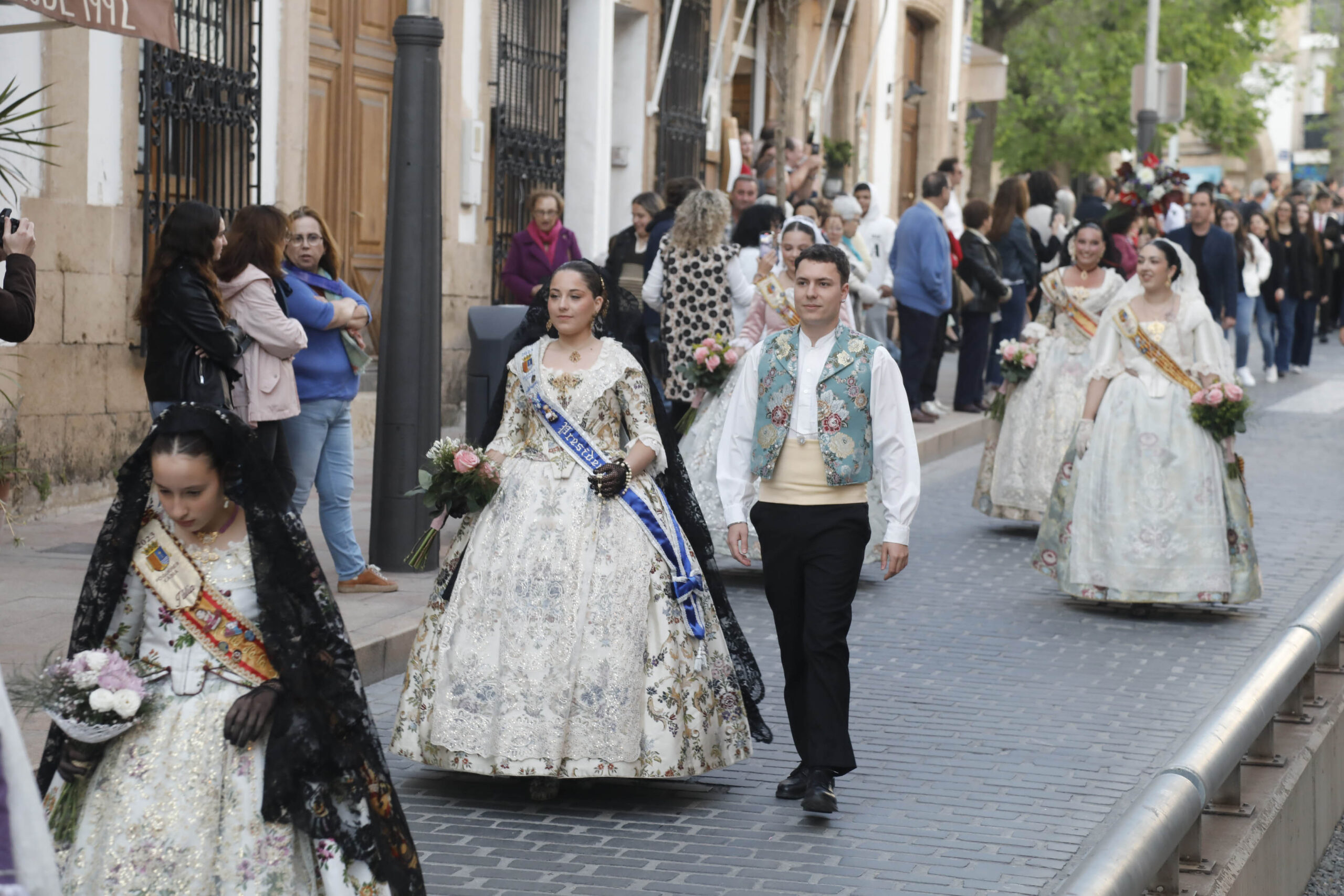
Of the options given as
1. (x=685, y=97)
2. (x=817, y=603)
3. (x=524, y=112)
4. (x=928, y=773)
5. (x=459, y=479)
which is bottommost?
(x=928, y=773)

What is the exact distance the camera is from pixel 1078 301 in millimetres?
11305

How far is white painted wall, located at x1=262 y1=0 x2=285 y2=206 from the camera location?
1262 centimetres

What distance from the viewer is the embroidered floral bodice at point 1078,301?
11.3 m

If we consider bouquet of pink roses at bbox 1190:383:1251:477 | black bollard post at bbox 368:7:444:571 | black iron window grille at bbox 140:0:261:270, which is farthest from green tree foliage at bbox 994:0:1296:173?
black bollard post at bbox 368:7:444:571

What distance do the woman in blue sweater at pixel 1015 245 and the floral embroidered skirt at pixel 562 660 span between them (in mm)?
11130

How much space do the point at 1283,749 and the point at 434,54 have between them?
16.8ft

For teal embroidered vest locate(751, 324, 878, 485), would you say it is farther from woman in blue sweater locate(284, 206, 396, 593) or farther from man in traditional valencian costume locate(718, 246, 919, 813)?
woman in blue sweater locate(284, 206, 396, 593)

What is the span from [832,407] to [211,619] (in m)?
2.55

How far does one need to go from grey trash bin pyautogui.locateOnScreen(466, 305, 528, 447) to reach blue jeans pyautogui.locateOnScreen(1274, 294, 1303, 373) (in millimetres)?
14121

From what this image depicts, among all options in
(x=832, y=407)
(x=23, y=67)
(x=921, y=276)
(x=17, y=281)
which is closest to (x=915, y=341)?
(x=921, y=276)

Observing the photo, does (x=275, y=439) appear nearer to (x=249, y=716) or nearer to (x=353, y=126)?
(x=249, y=716)

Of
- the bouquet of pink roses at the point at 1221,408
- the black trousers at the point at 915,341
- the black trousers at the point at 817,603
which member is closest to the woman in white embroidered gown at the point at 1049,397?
the bouquet of pink roses at the point at 1221,408

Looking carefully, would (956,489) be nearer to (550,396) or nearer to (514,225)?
(514,225)

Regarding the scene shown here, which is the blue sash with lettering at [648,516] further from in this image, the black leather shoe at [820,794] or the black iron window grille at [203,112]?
the black iron window grille at [203,112]
